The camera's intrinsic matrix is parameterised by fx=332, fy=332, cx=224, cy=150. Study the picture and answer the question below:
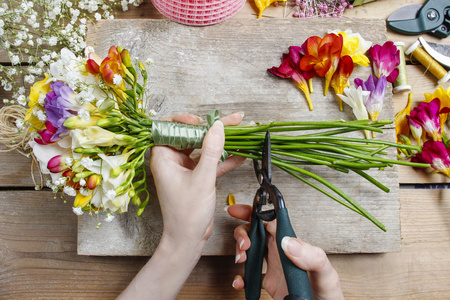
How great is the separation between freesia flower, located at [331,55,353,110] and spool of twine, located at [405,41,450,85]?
27cm

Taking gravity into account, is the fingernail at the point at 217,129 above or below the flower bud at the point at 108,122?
below

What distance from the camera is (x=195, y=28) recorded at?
857 mm

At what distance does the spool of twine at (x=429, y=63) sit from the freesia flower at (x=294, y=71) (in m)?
0.34

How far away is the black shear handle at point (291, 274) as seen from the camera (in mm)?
542

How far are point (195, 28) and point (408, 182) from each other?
0.71 meters

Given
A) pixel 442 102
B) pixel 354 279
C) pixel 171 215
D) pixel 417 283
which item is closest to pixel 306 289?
pixel 171 215

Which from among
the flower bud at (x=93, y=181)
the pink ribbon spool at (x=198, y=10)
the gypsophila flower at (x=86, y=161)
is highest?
the pink ribbon spool at (x=198, y=10)

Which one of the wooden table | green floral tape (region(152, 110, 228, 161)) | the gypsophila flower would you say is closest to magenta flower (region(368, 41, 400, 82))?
the wooden table

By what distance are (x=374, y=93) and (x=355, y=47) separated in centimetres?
12

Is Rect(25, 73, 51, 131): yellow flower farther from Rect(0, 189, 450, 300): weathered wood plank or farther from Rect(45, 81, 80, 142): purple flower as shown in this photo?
Rect(0, 189, 450, 300): weathered wood plank

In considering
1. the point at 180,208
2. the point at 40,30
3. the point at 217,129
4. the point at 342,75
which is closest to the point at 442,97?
the point at 342,75

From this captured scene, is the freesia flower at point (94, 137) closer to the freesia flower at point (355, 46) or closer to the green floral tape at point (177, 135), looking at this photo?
the green floral tape at point (177, 135)

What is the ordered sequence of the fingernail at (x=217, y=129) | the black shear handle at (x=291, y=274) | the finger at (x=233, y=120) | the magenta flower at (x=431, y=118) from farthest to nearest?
1. the magenta flower at (x=431, y=118)
2. the finger at (x=233, y=120)
3. the fingernail at (x=217, y=129)
4. the black shear handle at (x=291, y=274)

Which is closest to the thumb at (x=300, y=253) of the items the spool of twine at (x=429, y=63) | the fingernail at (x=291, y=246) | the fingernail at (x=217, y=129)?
the fingernail at (x=291, y=246)
